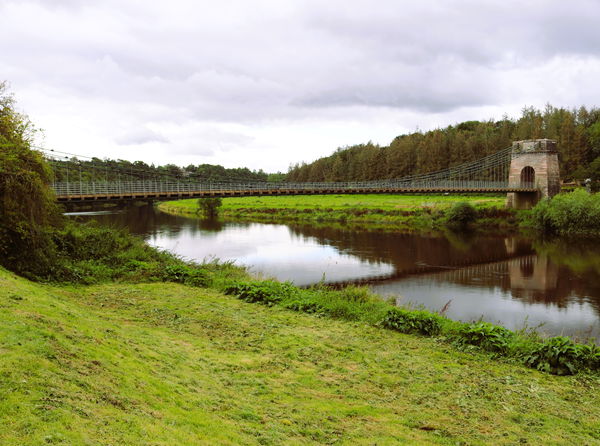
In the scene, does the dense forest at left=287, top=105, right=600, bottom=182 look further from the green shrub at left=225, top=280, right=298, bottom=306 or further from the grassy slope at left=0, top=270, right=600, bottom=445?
the grassy slope at left=0, top=270, right=600, bottom=445

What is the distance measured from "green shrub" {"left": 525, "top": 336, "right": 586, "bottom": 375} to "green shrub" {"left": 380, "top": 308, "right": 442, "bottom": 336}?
8.20ft

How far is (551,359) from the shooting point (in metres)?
10.2

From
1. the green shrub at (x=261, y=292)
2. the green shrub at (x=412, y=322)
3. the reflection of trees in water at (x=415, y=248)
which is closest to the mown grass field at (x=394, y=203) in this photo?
the reflection of trees in water at (x=415, y=248)

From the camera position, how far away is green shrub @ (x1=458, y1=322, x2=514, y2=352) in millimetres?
11039

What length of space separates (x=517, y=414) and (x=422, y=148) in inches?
3150

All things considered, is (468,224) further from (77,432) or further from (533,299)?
(77,432)

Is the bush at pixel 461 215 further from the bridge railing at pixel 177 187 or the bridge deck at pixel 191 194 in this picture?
the bridge deck at pixel 191 194

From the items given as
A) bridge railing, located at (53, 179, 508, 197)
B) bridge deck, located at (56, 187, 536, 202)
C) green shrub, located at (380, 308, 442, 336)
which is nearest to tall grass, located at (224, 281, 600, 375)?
green shrub, located at (380, 308, 442, 336)

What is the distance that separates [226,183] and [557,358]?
38.0m

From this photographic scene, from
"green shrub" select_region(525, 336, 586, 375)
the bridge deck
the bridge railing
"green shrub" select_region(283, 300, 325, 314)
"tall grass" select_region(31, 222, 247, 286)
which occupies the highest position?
the bridge railing

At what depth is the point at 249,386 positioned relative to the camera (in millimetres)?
7789

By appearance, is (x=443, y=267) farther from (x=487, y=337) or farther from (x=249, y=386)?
(x=249, y=386)

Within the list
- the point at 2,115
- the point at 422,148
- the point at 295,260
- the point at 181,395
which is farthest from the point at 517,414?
the point at 422,148

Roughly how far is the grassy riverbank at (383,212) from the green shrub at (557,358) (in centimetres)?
4063
